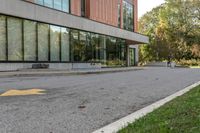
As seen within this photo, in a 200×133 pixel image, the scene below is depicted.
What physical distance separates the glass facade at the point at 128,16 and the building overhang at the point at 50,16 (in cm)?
737

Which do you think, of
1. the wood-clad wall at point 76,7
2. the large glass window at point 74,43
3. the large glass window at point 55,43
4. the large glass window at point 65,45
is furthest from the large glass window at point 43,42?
the wood-clad wall at point 76,7

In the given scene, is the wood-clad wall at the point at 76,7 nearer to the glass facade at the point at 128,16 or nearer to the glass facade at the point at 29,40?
the glass facade at the point at 29,40

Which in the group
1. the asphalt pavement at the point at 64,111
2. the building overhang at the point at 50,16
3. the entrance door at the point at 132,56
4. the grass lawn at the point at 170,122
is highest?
the building overhang at the point at 50,16

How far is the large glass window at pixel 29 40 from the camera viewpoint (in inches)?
1117

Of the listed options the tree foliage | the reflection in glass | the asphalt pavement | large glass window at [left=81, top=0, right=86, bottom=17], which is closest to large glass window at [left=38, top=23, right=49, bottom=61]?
the reflection in glass

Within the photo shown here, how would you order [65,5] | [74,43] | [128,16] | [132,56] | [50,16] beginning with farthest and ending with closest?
[132,56], [128,16], [65,5], [74,43], [50,16]

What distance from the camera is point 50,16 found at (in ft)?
101

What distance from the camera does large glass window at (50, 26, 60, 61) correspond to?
3183 cm

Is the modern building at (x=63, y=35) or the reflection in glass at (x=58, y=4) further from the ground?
the reflection in glass at (x=58, y=4)

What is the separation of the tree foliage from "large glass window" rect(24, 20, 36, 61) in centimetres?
4528

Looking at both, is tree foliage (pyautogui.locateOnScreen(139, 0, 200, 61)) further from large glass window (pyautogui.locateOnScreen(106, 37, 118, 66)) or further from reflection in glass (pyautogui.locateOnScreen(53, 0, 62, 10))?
reflection in glass (pyautogui.locateOnScreen(53, 0, 62, 10))

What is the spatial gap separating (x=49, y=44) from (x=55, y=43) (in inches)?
44.3

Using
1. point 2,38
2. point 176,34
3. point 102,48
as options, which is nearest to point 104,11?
point 102,48

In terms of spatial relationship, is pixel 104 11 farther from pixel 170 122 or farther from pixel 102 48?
pixel 170 122
